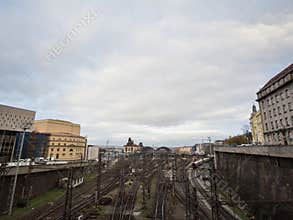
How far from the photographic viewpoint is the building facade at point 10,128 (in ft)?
143

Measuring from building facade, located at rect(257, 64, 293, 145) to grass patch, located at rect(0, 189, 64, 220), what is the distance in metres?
35.0

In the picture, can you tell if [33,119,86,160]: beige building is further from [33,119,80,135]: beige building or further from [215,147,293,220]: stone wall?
[215,147,293,220]: stone wall

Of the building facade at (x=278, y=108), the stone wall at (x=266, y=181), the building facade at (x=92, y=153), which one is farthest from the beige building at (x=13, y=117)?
the building facade at (x=278, y=108)

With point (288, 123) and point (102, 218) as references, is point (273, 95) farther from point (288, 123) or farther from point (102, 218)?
point (102, 218)

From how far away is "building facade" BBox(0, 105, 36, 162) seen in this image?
143ft

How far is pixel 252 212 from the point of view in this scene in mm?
20656

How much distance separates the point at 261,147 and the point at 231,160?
13355 mm

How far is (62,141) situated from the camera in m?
65.0

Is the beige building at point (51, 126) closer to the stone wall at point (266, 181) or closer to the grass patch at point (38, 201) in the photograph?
the grass patch at point (38, 201)

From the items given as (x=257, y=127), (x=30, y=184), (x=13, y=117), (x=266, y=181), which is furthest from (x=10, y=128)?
(x=257, y=127)

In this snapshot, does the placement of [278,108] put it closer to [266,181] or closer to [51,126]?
[266,181]

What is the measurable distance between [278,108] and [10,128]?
5878cm

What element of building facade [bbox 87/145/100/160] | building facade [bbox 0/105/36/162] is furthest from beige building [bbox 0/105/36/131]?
building facade [bbox 87/145/100/160]

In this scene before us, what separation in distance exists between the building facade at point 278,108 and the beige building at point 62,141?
49460 millimetres
